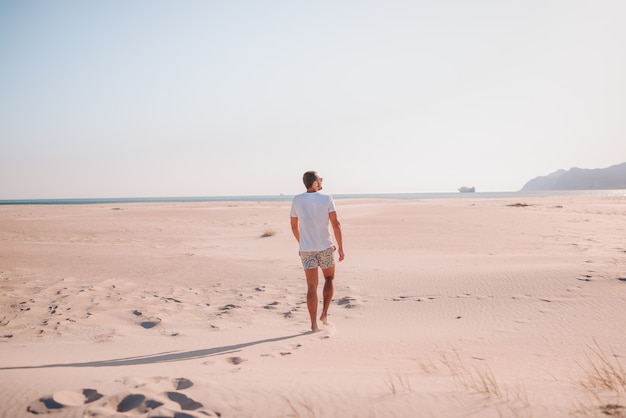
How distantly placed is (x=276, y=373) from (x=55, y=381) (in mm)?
1844

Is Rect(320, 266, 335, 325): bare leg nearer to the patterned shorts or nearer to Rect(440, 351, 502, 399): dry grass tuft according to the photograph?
the patterned shorts

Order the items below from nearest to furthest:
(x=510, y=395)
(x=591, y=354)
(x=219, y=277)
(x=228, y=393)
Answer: (x=510, y=395), (x=228, y=393), (x=591, y=354), (x=219, y=277)

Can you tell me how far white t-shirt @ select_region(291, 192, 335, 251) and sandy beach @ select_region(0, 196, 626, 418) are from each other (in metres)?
1.17

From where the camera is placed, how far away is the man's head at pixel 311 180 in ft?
16.3

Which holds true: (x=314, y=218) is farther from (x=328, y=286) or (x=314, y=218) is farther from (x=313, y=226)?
(x=328, y=286)

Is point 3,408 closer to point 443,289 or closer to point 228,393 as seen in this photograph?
point 228,393

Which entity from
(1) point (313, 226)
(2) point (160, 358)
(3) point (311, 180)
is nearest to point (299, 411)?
(2) point (160, 358)

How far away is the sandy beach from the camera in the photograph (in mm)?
2807

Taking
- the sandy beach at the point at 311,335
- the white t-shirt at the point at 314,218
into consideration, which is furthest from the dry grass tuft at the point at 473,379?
the white t-shirt at the point at 314,218

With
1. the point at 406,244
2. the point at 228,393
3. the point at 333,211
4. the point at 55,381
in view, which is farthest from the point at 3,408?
the point at 406,244

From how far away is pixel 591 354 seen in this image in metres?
4.07

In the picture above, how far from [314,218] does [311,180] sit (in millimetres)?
490

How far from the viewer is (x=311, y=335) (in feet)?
16.3

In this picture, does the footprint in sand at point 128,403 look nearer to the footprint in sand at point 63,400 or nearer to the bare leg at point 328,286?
the footprint in sand at point 63,400
